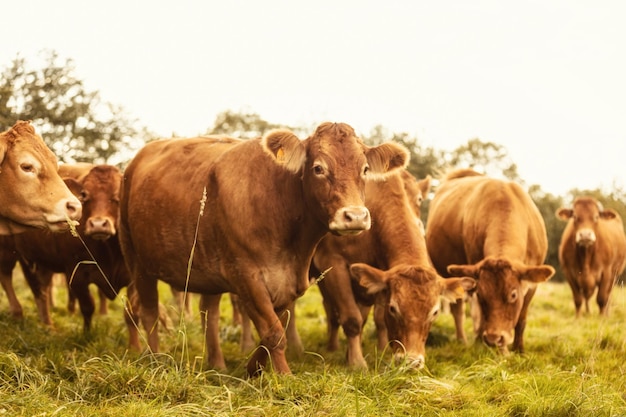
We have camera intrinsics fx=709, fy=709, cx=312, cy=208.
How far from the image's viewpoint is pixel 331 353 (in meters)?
8.00

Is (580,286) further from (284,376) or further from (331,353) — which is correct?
(284,376)

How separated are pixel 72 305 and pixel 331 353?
4.37m

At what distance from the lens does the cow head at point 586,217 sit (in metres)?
12.7

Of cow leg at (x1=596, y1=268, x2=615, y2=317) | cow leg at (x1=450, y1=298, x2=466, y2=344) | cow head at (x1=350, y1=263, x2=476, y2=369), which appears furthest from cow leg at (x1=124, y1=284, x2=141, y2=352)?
cow leg at (x1=596, y1=268, x2=615, y2=317)

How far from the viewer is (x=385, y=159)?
20.1ft

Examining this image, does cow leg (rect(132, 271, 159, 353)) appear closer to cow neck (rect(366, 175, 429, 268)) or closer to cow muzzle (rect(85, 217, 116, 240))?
cow muzzle (rect(85, 217, 116, 240))

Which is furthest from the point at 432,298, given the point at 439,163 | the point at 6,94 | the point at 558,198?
the point at 558,198

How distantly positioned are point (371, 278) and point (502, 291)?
1601 mm

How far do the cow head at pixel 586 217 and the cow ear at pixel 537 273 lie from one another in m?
5.78

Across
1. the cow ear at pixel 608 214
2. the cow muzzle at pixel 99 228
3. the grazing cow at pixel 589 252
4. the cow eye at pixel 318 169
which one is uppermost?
the cow eye at pixel 318 169

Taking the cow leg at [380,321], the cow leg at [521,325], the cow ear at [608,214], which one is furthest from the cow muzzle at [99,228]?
the cow ear at [608,214]

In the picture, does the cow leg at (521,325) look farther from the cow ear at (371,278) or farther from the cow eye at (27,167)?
the cow eye at (27,167)

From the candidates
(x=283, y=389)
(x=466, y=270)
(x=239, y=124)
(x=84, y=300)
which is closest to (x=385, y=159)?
(x=466, y=270)

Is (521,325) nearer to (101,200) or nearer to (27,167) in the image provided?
(101,200)
